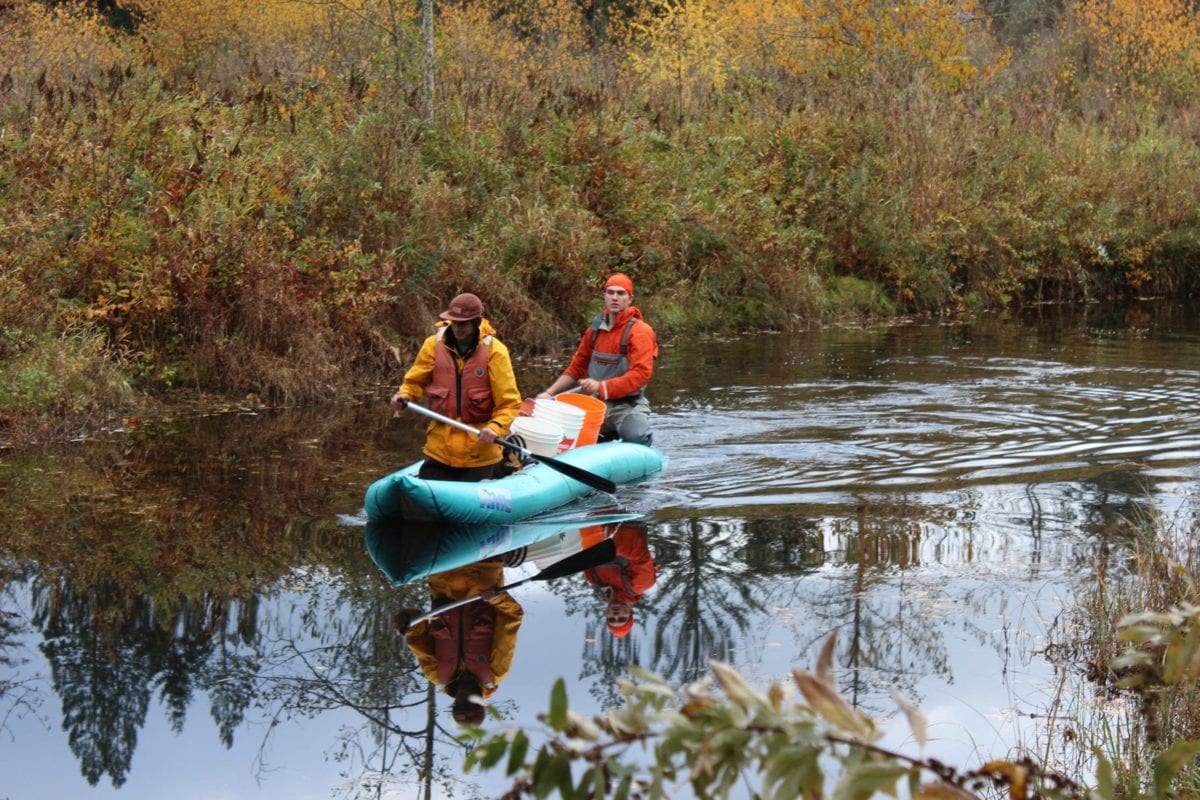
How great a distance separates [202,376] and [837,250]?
32.8ft

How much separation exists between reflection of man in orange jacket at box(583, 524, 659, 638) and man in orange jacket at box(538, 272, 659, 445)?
175cm

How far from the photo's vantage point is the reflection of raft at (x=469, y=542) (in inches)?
319

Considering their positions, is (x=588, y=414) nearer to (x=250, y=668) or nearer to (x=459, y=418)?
(x=459, y=418)

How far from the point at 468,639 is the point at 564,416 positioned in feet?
12.2

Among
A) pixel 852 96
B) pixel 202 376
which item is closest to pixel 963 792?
pixel 202 376

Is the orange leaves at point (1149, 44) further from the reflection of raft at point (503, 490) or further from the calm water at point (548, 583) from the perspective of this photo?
the reflection of raft at point (503, 490)

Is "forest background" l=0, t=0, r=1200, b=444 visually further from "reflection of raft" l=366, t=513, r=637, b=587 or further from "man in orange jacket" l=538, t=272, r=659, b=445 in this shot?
"reflection of raft" l=366, t=513, r=637, b=587

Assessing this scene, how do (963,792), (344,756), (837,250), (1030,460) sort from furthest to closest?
(837,250) → (1030,460) → (344,756) → (963,792)

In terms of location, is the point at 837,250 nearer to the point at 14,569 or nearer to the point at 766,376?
the point at 766,376

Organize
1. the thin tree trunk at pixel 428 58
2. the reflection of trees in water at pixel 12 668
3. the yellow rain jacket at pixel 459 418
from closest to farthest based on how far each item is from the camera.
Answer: the reflection of trees in water at pixel 12 668, the yellow rain jacket at pixel 459 418, the thin tree trunk at pixel 428 58

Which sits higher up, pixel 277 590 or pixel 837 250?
pixel 837 250

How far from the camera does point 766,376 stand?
14992 millimetres

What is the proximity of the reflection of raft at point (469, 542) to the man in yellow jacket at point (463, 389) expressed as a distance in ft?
1.48

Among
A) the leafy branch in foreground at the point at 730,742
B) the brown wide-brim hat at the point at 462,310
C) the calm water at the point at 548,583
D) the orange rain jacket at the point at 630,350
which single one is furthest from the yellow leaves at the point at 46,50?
the leafy branch in foreground at the point at 730,742
